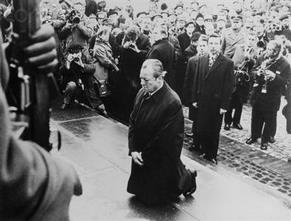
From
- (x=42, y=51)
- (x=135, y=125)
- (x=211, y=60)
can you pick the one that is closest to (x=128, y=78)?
(x=211, y=60)

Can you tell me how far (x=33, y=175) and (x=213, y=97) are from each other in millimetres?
6869

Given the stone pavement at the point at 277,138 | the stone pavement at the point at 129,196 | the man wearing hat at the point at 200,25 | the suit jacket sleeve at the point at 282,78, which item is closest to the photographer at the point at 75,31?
the stone pavement at the point at 129,196

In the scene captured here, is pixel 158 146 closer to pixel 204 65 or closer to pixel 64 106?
pixel 204 65

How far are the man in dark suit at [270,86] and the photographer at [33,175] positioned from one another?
25.3ft

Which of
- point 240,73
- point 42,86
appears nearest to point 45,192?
point 42,86

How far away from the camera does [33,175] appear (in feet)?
4.02

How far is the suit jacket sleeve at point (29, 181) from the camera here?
45.4 inches

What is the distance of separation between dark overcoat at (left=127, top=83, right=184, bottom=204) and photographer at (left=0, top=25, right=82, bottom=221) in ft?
11.4

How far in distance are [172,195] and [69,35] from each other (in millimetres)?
5592

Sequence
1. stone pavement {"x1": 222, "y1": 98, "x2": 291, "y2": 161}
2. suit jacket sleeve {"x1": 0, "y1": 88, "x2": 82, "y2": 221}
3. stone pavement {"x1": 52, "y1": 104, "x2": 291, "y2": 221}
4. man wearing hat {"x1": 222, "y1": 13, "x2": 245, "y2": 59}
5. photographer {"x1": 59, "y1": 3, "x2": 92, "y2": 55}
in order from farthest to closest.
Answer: man wearing hat {"x1": 222, "y1": 13, "x2": 245, "y2": 59} < photographer {"x1": 59, "y1": 3, "x2": 92, "y2": 55} < stone pavement {"x1": 222, "y1": 98, "x2": 291, "y2": 161} < stone pavement {"x1": 52, "y1": 104, "x2": 291, "y2": 221} < suit jacket sleeve {"x1": 0, "y1": 88, "x2": 82, "y2": 221}

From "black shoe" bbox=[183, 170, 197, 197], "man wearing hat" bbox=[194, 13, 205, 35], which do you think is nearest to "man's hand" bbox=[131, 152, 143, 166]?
"black shoe" bbox=[183, 170, 197, 197]

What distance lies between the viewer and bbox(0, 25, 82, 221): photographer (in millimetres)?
1161

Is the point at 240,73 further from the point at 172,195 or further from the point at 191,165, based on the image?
the point at 172,195

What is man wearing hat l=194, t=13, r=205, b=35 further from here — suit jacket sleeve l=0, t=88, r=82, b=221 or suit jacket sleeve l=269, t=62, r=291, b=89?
suit jacket sleeve l=0, t=88, r=82, b=221
